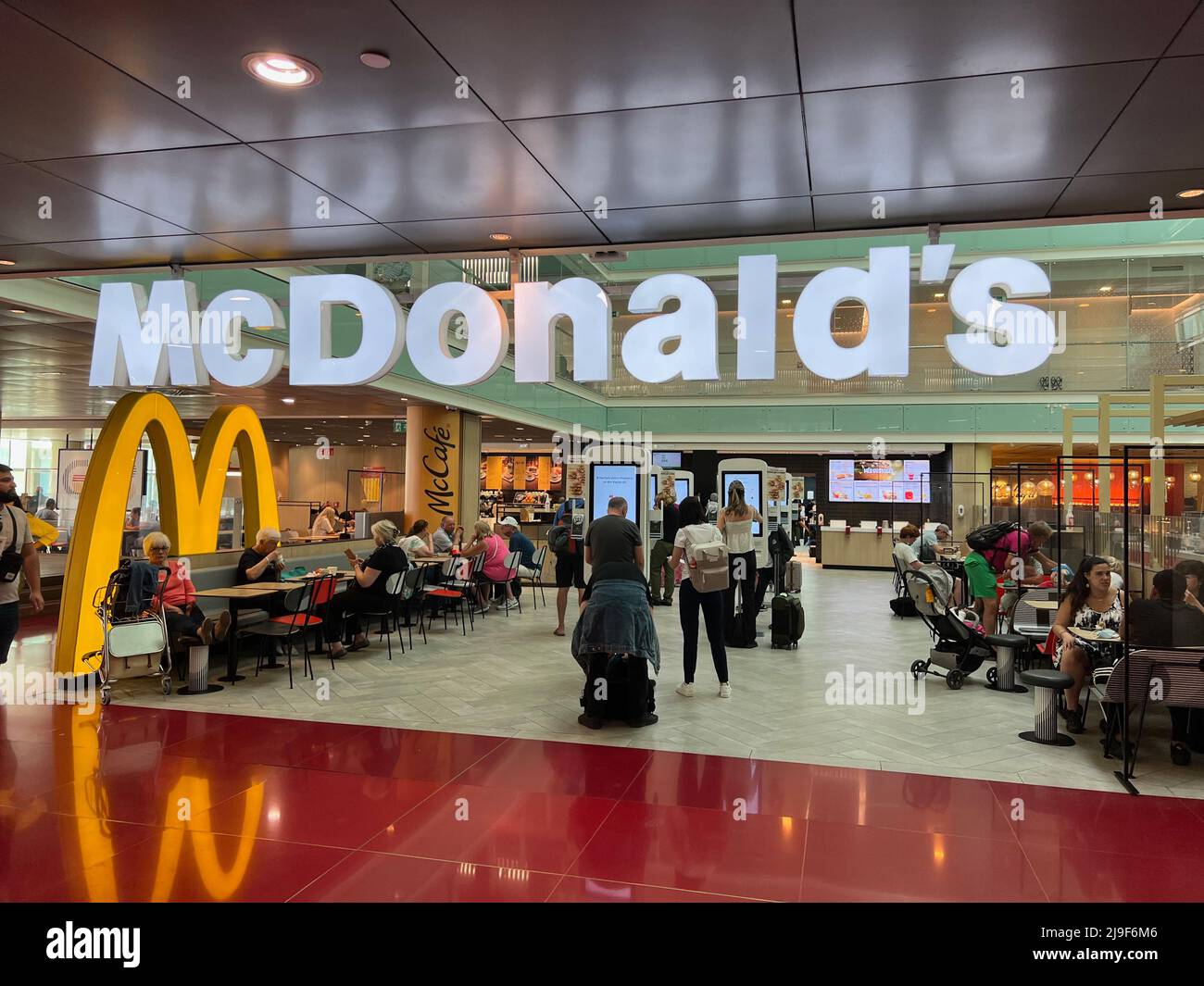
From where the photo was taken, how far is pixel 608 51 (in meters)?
2.62

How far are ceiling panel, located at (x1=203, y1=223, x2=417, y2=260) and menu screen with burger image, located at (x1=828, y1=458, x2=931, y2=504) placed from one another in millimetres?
17934

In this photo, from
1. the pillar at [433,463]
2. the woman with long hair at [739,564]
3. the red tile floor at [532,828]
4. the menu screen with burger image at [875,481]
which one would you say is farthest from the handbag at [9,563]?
the menu screen with burger image at [875,481]

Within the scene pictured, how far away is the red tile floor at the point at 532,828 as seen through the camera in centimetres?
302

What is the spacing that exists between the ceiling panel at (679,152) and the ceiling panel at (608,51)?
0.11 meters

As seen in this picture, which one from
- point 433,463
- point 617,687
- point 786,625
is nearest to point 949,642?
point 786,625

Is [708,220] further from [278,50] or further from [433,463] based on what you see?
[433,463]

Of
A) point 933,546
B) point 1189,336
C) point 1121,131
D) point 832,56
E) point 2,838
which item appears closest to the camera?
point 832,56

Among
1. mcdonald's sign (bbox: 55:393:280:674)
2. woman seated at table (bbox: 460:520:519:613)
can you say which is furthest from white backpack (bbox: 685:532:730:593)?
mcdonald's sign (bbox: 55:393:280:674)

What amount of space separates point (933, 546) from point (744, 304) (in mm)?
8476

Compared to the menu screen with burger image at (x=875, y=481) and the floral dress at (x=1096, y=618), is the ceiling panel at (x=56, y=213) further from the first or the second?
the menu screen with burger image at (x=875, y=481)

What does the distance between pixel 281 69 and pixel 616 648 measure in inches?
142

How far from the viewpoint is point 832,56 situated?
2615 millimetres
